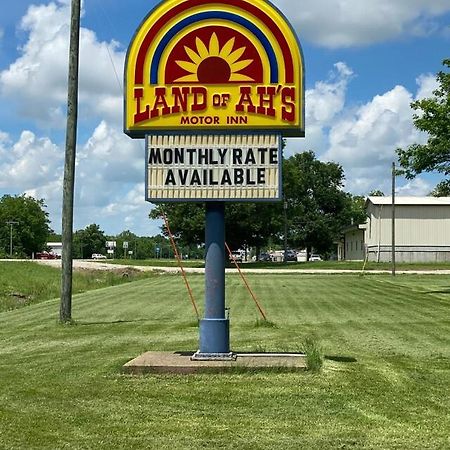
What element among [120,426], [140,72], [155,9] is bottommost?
[120,426]

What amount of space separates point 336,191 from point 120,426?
101 meters

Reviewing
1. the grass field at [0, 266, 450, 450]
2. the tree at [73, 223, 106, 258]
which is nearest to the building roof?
the grass field at [0, 266, 450, 450]

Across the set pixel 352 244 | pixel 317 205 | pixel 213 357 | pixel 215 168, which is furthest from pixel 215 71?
pixel 317 205

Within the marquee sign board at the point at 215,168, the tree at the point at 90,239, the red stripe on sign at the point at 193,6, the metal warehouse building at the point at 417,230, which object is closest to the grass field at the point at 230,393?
the marquee sign board at the point at 215,168

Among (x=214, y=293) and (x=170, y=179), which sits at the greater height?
(x=170, y=179)

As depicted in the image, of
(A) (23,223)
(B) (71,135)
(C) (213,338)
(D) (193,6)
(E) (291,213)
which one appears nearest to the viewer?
(C) (213,338)

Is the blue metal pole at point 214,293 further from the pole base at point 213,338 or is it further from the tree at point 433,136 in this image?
the tree at point 433,136

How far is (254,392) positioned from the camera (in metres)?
8.38

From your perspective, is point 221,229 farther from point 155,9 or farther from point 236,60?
point 155,9

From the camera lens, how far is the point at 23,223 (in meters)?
140

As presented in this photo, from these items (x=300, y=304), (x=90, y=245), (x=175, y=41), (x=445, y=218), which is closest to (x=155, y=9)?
(x=175, y=41)

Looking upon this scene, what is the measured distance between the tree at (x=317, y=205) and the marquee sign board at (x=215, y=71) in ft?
293

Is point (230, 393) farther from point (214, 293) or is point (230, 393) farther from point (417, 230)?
point (417, 230)

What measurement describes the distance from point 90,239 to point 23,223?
37.3 meters
